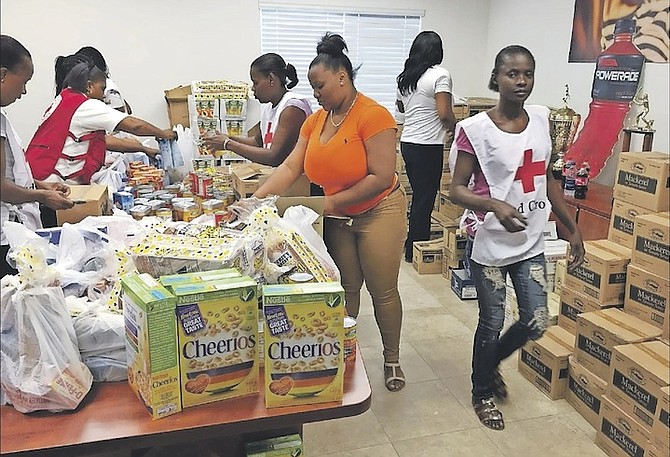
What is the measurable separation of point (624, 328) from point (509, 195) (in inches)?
26.1

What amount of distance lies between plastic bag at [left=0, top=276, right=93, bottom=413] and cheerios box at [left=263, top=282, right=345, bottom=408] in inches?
15.3

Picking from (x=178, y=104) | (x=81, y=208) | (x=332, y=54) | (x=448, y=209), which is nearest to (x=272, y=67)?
(x=332, y=54)

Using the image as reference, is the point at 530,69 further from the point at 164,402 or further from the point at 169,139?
the point at 169,139

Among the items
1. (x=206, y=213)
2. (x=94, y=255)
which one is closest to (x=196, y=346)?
(x=94, y=255)

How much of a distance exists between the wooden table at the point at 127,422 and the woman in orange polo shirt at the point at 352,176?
1031mm

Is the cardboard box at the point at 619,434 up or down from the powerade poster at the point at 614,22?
down

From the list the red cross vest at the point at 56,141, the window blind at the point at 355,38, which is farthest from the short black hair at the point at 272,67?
the window blind at the point at 355,38

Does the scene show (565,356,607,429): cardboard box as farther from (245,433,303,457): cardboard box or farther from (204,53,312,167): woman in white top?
(204,53,312,167): woman in white top

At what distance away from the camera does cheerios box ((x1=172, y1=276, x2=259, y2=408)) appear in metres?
1.08

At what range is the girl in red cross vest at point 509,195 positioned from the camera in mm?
1993

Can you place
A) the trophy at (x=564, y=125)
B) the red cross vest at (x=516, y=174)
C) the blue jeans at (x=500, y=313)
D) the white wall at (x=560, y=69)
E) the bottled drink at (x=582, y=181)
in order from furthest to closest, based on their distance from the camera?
the trophy at (x=564, y=125), the bottled drink at (x=582, y=181), the blue jeans at (x=500, y=313), the red cross vest at (x=516, y=174), the white wall at (x=560, y=69)

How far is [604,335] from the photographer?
2.21 metres

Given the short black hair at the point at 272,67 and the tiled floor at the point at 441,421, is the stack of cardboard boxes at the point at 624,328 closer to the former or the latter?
the tiled floor at the point at 441,421

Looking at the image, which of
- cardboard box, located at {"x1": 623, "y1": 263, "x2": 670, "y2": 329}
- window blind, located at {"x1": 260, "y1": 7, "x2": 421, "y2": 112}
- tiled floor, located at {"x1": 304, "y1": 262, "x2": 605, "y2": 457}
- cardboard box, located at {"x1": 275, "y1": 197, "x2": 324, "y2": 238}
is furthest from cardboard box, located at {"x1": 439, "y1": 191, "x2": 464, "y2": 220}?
cardboard box, located at {"x1": 275, "y1": 197, "x2": 324, "y2": 238}
